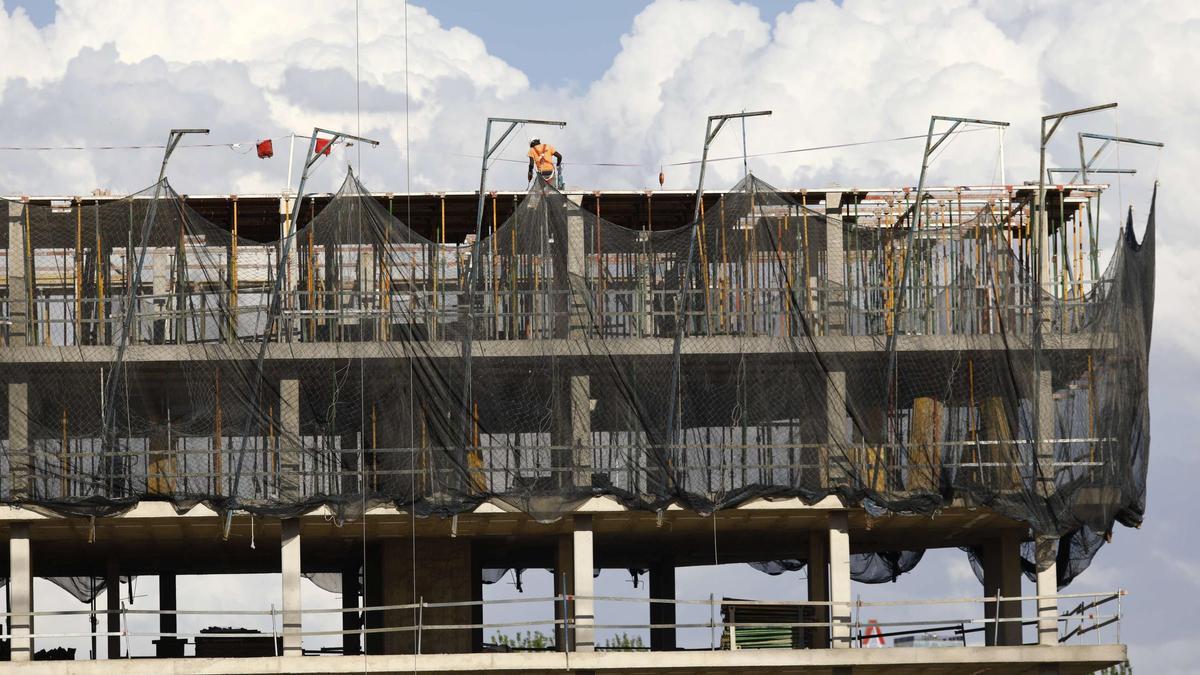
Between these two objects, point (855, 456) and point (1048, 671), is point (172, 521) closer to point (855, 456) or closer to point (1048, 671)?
point (855, 456)

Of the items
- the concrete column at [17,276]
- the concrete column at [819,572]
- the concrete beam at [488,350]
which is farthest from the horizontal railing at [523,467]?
the concrete column at [819,572]

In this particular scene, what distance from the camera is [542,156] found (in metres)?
46.8

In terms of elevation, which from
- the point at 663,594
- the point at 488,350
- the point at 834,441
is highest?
the point at 488,350

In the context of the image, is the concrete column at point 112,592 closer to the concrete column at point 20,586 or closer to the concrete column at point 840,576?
the concrete column at point 20,586

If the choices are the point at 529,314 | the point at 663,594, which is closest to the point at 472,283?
the point at 529,314

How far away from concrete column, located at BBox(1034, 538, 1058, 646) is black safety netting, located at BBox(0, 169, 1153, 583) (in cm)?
81

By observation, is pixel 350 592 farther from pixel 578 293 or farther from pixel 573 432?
pixel 578 293

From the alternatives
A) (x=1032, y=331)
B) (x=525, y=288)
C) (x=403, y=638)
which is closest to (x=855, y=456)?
(x=1032, y=331)

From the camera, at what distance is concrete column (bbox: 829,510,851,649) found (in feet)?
140

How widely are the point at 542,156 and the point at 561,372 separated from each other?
20.7ft

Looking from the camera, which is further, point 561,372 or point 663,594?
point 663,594

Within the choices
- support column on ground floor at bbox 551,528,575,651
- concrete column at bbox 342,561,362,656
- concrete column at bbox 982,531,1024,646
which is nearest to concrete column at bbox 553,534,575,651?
support column on ground floor at bbox 551,528,575,651

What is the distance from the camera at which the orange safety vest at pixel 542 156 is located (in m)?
46.7

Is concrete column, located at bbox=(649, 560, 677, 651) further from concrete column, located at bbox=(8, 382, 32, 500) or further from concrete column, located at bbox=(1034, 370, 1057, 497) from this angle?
concrete column, located at bbox=(8, 382, 32, 500)
